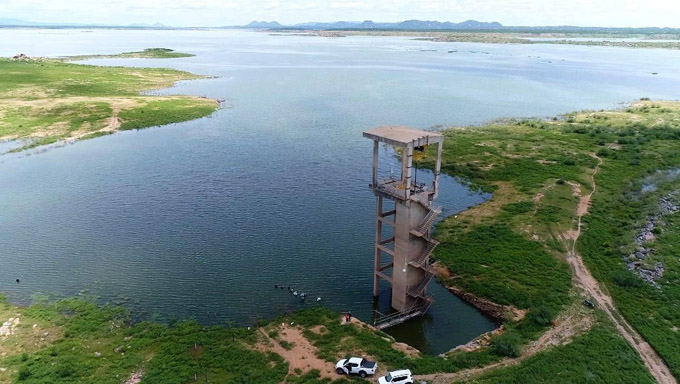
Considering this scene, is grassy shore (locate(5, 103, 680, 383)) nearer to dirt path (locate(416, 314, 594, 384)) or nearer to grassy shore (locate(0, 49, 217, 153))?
dirt path (locate(416, 314, 594, 384))

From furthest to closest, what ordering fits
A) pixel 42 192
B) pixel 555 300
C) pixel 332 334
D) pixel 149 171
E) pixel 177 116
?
1. pixel 177 116
2. pixel 149 171
3. pixel 42 192
4. pixel 555 300
5. pixel 332 334

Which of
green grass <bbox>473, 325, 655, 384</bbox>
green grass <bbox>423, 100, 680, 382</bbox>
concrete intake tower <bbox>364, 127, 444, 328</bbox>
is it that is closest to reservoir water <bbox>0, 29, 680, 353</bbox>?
concrete intake tower <bbox>364, 127, 444, 328</bbox>

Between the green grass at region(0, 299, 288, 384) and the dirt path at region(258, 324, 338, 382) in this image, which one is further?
the dirt path at region(258, 324, 338, 382)

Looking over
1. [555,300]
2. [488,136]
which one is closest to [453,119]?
[488,136]

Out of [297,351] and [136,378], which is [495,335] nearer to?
[297,351]

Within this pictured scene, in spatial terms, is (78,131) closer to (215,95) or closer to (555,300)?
(215,95)

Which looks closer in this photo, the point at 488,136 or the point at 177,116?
the point at 488,136
